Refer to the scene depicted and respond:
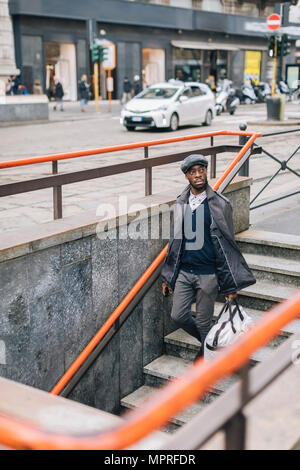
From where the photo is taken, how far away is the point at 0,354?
4891 mm

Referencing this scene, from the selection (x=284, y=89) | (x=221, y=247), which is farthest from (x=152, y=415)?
(x=284, y=89)

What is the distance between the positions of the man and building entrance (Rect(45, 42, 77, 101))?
29535 millimetres

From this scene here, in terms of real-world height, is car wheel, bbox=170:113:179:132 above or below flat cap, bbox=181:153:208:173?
below

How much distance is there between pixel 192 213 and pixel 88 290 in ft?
4.31

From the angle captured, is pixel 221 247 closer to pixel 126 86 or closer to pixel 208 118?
pixel 208 118

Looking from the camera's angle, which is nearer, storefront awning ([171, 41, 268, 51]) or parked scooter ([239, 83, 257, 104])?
parked scooter ([239, 83, 257, 104])

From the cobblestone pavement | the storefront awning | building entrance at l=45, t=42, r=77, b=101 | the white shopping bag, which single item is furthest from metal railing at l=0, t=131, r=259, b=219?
the storefront awning

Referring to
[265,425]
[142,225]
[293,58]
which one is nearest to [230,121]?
[142,225]

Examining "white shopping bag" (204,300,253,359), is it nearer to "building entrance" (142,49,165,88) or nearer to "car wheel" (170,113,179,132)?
"car wheel" (170,113,179,132)

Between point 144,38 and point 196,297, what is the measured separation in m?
34.6

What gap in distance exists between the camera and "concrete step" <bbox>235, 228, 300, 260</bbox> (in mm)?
6590

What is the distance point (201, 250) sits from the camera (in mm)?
5086

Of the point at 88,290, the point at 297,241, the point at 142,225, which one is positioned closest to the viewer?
the point at 88,290

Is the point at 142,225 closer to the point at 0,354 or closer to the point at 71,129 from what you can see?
the point at 0,354
